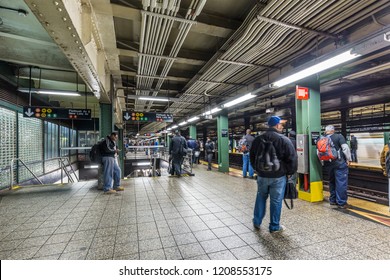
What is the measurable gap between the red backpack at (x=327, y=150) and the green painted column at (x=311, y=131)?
36 cm

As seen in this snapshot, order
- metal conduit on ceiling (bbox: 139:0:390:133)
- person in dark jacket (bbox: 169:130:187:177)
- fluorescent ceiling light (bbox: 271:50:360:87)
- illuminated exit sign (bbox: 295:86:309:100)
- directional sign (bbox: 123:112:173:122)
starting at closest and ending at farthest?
metal conduit on ceiling (bbox: 139:0:390:133)
fluorescent ceiling light (bbox: 271:50:360:87)
illuminated exit sign (bbox: 295:86:309:100)
directional sign (bbox: 123:112:173:122)
person in dark jacket (bbox: 169:130:187:177)

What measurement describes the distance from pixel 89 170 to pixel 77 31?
12563 mm

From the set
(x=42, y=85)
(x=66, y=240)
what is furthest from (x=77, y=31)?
(x=42, y=85)

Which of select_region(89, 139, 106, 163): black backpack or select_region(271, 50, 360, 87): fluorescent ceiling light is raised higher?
select_region(271, 50, 360, 87): fluorescent ceiling light

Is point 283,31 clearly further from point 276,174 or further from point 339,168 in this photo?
point 339,168

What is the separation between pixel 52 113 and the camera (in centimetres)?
577

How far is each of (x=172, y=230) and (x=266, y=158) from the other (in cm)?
169

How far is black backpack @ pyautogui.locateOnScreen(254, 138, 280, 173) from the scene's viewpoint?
248 centimetres

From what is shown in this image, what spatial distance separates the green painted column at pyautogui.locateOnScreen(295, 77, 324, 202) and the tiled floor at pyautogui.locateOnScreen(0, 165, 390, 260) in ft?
0.97

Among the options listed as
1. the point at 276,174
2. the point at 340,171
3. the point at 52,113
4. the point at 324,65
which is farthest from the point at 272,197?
the point at 52,113

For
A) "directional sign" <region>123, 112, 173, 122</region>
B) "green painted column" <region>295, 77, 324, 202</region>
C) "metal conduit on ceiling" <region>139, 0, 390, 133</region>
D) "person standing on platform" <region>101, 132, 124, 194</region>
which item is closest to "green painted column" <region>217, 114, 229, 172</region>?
"directional sign" <region>123, 112, 173, 122</region>

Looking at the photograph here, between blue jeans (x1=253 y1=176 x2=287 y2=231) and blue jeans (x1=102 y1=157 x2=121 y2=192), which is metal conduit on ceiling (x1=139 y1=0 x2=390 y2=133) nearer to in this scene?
blue jeans (x1=253 y1=176 x2=287 y2=231)

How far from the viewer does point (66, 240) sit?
8.20 ft

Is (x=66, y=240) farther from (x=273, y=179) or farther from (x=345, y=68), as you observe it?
(x=345, y=68)
